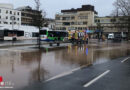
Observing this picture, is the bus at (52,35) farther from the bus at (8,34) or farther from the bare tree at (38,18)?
the bare tree at (38,18)

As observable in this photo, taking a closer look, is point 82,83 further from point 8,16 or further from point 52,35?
point 8,16

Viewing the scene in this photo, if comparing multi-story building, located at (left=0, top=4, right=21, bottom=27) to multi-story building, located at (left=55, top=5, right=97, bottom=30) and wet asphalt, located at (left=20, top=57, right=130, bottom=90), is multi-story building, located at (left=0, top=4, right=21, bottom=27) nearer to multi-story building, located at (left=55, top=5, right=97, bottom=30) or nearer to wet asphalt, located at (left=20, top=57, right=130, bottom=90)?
multi-story building, located at (left=55, top=5, right=97, bottom=30)

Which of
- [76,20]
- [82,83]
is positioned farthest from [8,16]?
[82,83]

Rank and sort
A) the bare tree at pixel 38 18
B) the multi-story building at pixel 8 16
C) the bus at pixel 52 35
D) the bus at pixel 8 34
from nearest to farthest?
the bare tree at pixel 38 18 → the bus at pixel 52 35 → the bus at pixel 8 34 → the multi-story building at pixel 8 16

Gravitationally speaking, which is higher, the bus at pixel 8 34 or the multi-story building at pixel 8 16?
the multi-story building at pixel 8 16

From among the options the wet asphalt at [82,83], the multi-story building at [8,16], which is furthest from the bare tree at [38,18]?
the multi-story building at [8,16]

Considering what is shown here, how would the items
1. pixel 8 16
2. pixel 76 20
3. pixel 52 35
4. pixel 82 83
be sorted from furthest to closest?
pixel 76 20, pixel 8 16, pixel 52 35, pixel 82 83

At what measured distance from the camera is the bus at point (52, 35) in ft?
144

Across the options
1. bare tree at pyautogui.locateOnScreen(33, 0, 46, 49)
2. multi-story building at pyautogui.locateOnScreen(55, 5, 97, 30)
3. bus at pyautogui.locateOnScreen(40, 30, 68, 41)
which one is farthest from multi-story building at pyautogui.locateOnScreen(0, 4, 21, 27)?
bare tree at pyautogui.locateOnScreen(33, 0, 46, 49)

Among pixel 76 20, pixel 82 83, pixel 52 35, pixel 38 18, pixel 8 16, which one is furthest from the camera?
pixel 76 20

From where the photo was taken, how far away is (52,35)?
45094 millimetres

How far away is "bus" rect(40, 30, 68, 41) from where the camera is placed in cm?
4381

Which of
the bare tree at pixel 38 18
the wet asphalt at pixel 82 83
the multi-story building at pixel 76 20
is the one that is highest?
the multi-story building at pixel 76 20

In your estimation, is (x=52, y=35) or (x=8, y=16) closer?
(x=52, y=35)
